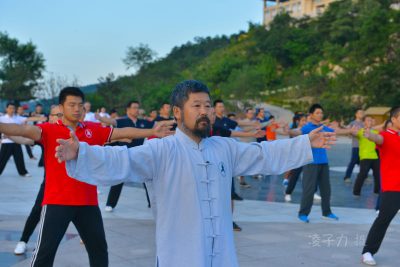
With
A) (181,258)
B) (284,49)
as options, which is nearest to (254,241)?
(181,258)

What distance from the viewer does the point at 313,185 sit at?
8867mm

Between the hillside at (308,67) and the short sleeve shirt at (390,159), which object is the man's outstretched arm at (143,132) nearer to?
the short sleeve shirt at (390,159)

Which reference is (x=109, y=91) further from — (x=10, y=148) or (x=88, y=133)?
(x=88, y=133)

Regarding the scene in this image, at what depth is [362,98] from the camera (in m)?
37.2

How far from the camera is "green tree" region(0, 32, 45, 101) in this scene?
51094 millimetres

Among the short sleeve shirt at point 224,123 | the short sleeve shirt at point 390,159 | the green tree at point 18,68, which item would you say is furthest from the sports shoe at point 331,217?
the green tree at point 18,68

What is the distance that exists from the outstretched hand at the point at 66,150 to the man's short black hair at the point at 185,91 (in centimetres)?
74

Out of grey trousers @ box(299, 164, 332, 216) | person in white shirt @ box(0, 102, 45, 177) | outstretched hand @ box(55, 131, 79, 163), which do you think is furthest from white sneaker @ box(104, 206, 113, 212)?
outstretched hand @ box(55, 131, 79, 163)

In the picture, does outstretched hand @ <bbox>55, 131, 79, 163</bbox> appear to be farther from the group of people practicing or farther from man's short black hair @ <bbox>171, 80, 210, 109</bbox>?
man's short black hair @ <bbox>171, 80, 210, 109</bbox>

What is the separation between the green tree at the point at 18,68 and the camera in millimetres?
51094

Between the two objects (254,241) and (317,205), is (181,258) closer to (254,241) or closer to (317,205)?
(254,241)

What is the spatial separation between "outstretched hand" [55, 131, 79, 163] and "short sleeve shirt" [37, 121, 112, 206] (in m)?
1.94

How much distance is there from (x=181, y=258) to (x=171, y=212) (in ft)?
0.86

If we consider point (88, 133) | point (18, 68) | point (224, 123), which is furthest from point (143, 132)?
point (18, 68)
